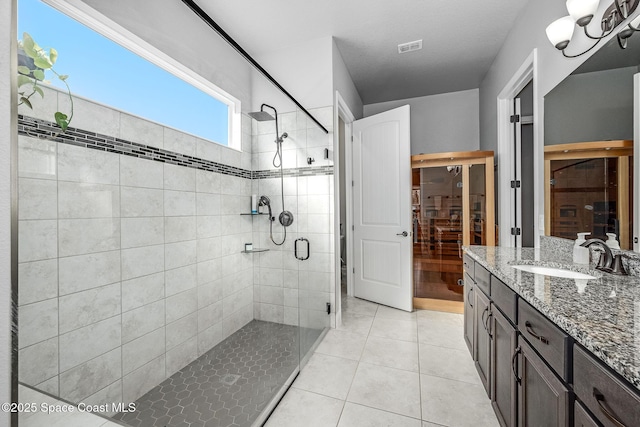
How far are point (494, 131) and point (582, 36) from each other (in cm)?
151

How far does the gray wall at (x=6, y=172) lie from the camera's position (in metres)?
0.58

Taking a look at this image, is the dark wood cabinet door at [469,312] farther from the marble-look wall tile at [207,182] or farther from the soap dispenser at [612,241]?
the marble-look wall tile at [207,182]

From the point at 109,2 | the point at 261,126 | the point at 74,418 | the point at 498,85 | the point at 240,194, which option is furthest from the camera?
the point at 498,85

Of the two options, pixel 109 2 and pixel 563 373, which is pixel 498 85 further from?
pixel 109 2

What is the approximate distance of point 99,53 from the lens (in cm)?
114

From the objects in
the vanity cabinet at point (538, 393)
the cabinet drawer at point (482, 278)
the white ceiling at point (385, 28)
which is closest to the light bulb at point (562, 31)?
the white ceiling at point (385, 28)

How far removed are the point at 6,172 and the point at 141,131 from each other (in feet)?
2.53

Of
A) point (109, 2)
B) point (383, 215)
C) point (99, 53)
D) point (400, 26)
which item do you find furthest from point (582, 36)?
point (109, 2)

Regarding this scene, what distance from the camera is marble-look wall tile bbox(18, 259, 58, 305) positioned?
730 mm

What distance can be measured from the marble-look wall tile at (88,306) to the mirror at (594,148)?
231 cm

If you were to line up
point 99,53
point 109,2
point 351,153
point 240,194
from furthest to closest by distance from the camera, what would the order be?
point 351,153 → point 240,194 → point 109,2 → point 99,53

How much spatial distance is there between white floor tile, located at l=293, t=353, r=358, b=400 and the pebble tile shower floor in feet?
0.39

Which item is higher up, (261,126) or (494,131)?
(494,131)

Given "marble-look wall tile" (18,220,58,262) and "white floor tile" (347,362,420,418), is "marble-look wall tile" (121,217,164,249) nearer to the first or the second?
"marble-look wall tile" (18,220,58,262)
